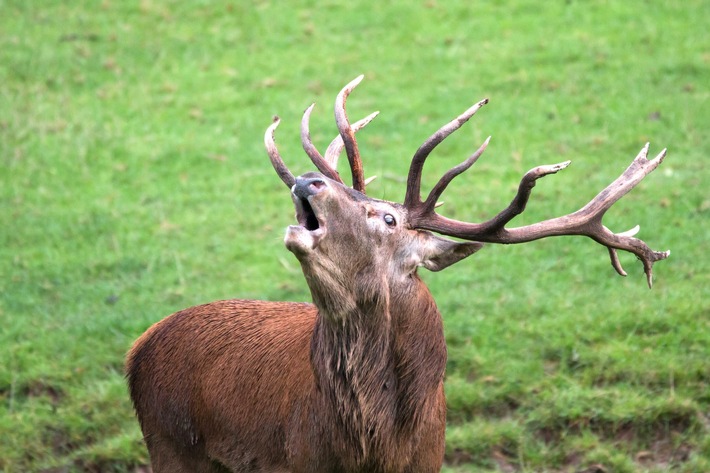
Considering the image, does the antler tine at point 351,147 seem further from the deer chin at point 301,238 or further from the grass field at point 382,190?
the grass field at point 382,190

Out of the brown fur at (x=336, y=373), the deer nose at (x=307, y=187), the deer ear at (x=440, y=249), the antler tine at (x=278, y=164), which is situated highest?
the antler tine at (x=278, y=164)

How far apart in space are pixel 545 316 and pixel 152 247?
3280mm

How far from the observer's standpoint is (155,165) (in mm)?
10266

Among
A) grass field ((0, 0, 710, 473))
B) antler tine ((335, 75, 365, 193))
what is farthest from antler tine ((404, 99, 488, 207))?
grass field ((0, 0, 710, 473))

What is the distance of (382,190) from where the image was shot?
365 inches

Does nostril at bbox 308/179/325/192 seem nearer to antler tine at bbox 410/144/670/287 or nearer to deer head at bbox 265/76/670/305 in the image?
deer head at bbox 265/76/670/305

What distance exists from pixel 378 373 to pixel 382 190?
460 cm

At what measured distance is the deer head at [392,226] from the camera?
4.46m

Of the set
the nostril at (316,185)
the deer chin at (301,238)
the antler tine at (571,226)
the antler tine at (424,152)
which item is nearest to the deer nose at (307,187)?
the nostril at (316,185)

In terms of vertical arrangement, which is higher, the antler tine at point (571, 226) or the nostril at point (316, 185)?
the nostril at point (316, 185)

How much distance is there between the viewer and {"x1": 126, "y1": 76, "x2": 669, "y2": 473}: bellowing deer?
179 inches

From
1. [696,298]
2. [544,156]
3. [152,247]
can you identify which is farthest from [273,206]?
[696,298]

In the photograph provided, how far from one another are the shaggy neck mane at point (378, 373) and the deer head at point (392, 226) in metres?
0.15

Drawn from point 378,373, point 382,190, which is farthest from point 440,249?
point 382,190
